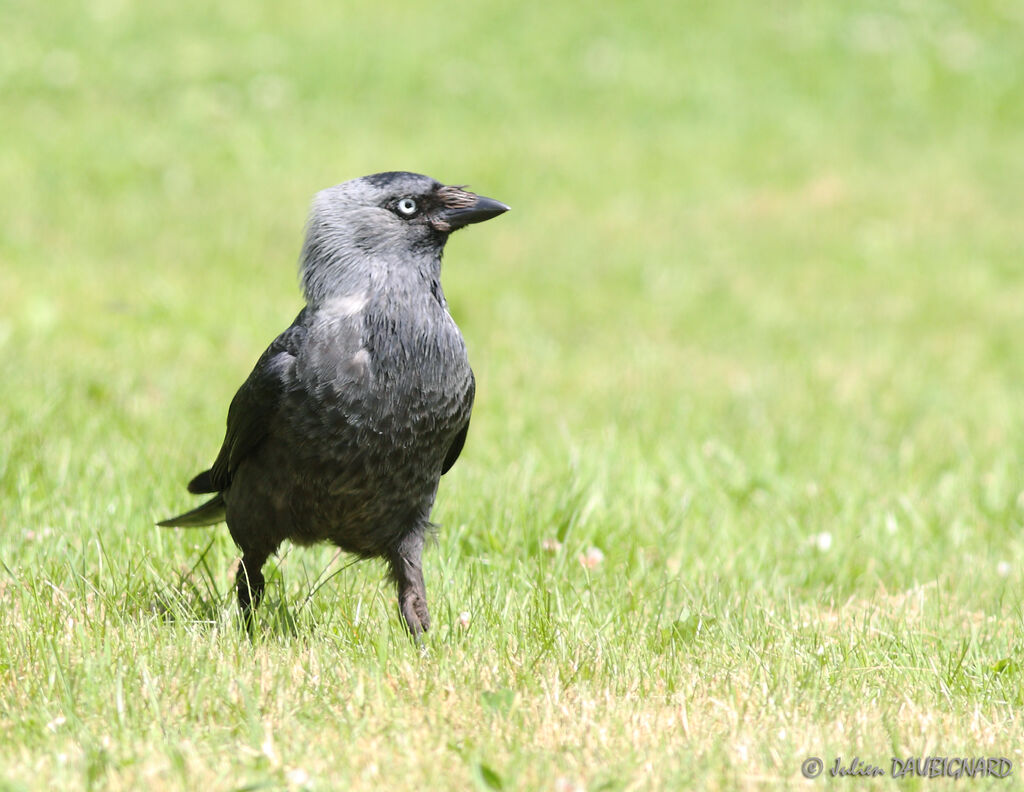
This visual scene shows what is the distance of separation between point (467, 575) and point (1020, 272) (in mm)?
7810

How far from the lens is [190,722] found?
2.66 m

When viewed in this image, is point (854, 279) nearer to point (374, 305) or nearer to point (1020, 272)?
point (1020, 272)

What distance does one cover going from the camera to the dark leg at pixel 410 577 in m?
3.55

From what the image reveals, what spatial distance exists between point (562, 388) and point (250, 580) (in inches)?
140

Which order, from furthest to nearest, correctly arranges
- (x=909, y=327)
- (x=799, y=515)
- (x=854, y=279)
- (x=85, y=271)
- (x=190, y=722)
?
(x=854, y=279)
(x=909, y=327)
(x=85, y=271)
(x=799, y=515)
(x=190, y=722)

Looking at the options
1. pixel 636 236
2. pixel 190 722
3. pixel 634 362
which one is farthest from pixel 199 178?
pixel 190 722

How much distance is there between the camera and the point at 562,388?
701 cm

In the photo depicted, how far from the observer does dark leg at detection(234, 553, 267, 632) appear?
362cm

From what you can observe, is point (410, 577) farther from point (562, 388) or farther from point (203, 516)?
point (562, 388)

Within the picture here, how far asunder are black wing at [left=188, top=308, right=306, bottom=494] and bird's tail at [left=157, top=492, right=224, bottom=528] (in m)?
0.30

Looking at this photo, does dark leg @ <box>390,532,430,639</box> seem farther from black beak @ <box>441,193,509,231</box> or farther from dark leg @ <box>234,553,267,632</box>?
black beak @ <box>441,193,509,231</box>

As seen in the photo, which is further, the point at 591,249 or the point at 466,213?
the point at 591,249
